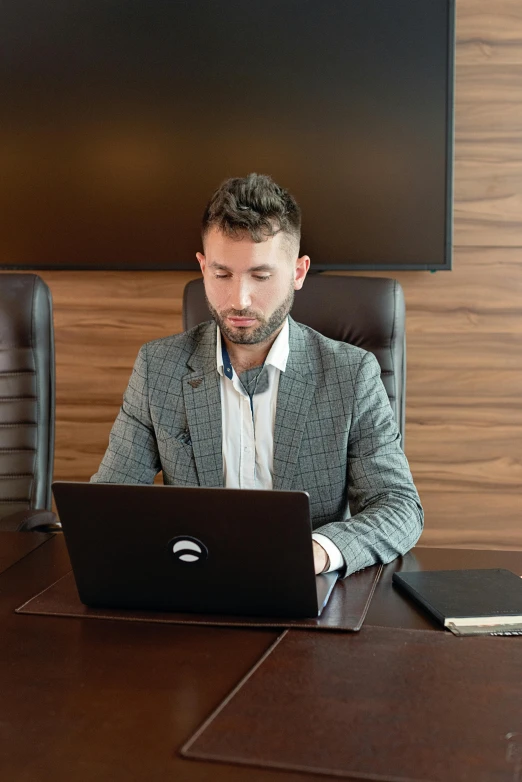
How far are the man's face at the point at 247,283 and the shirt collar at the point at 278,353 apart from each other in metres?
0.05

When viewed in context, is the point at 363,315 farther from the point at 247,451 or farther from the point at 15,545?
the point at 15,545

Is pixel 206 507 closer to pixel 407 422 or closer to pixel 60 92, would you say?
pixel 407 422

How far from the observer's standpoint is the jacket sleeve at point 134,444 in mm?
1788

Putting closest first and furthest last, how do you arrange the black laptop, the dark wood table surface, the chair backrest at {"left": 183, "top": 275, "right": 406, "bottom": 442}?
1. the black laptop
2. the dark wood table surface
3. the chair backrest at {"left": 183, "top": 275, "right": 406, "bottom": 442}

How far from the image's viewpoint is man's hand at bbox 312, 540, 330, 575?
139 centimetres

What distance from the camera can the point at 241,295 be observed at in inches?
67.7

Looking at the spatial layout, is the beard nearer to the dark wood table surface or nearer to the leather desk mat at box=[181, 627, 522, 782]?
the dark wood table surface

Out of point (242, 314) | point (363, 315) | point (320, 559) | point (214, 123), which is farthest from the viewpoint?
point (214, 123)

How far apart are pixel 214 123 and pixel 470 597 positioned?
6.35 ft

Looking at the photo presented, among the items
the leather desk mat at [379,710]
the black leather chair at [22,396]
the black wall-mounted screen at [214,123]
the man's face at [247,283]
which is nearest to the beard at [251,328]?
the man's face at [247,283]

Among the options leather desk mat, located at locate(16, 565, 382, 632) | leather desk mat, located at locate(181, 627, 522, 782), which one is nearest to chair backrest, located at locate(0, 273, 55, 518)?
leather desk mat, located at locate(16, 565, 382, 632)

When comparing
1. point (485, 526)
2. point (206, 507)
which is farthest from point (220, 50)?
point (206, 507)

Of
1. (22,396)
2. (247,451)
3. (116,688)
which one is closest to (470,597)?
(116,688)

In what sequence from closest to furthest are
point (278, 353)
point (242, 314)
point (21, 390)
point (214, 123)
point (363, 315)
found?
point (242, 314) → point (278, 353) → point (363, 315) → point (21, 390) → point (214, 123)
